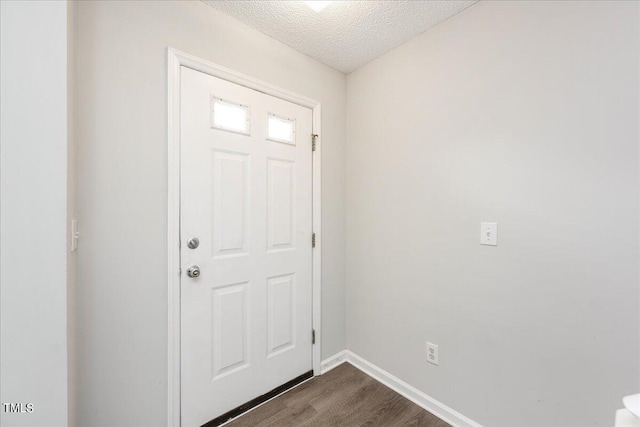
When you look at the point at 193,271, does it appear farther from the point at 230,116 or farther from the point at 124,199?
the point at 230,116

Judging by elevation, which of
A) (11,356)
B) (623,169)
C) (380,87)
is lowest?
(11,356)

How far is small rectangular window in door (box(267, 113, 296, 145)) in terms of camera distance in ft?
5.71

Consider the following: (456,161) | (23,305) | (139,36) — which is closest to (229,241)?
(23,305)

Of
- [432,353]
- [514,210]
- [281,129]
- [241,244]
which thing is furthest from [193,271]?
[514,210]

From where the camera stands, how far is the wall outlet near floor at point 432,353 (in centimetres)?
160

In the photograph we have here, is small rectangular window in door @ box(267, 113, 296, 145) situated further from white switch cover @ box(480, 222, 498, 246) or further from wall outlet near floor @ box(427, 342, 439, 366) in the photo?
wall outlet near floor @ box(427, 342, 439, 366)

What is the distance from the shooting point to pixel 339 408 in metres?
1.62

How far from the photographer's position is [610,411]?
1049mm

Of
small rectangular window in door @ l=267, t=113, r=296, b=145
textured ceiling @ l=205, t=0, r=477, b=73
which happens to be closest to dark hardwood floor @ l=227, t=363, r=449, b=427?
small rectangular window in door @ l=267, t=113, r=296, b=145

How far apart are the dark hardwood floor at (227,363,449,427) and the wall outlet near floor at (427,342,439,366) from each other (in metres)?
0.32

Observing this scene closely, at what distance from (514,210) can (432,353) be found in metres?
1.02

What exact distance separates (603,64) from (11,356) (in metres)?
2.53

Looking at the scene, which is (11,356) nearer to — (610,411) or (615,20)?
(610,411)

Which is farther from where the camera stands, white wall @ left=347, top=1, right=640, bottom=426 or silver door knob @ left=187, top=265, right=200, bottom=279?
silver door knob @ left=187, top=265, right=200, bottom=279
